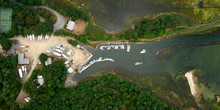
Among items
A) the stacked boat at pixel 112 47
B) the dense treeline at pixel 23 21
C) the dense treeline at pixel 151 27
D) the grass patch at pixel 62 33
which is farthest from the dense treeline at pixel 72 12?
the dense treeline at pixel 151 27

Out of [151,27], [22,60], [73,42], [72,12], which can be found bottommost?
[22,60]

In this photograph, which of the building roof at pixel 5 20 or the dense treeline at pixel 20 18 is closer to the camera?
the dense treeline at pixel 20 18

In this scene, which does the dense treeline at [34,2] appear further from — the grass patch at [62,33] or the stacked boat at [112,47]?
the stacked boat at [112,47]

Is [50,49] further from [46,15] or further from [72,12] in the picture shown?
[72,12]

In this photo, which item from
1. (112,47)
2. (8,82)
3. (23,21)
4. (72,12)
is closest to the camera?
(8,82)

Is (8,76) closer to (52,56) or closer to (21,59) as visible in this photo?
(21,59)

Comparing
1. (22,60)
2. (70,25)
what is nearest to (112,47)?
(70,25)

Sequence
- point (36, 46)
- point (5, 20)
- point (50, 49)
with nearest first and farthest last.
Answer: point (5, 20)
point (36, 46)
point (50, 49)
